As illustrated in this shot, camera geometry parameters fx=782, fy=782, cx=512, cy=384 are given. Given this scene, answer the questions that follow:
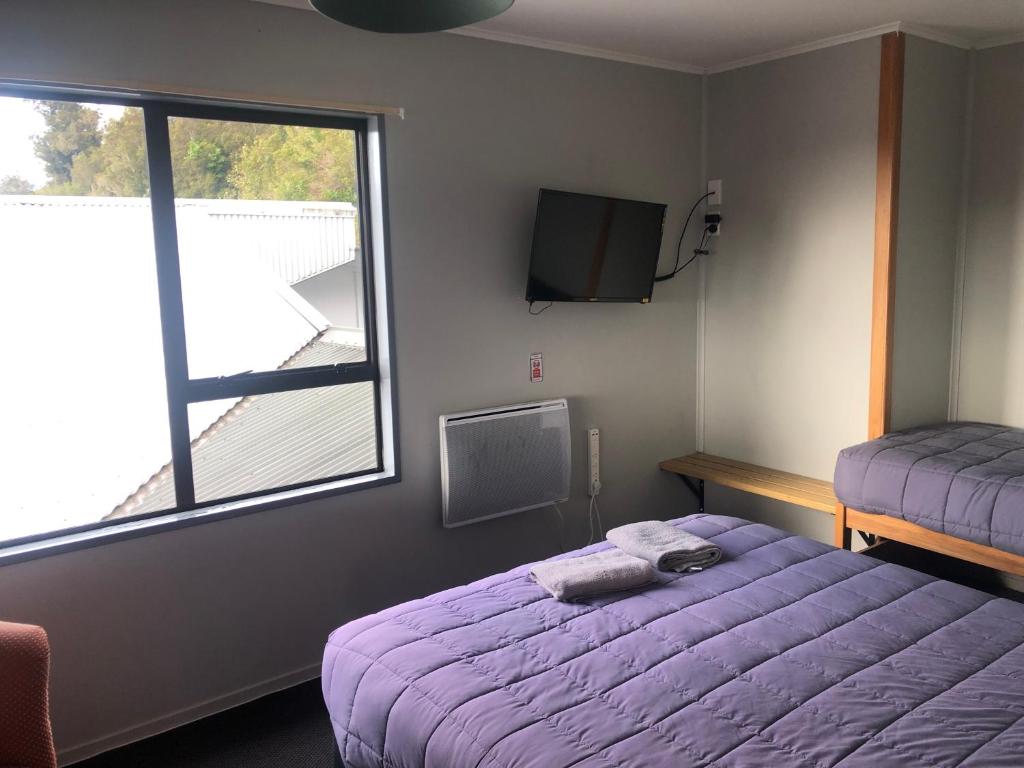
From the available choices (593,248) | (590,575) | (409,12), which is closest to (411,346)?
(593,248)

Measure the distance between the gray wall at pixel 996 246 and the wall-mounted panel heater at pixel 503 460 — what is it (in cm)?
193

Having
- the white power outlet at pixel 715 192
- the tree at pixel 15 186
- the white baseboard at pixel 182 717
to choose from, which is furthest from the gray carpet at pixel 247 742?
the white power outlet at pixel 715 192

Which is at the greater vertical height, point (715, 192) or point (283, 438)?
point (715, 192)

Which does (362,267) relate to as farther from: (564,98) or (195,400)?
(564,98)

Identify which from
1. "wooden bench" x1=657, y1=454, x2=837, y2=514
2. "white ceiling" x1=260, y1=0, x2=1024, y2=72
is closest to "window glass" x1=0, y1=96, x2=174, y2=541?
"white ceiling" x1=260, y1=0, x2=1024, y2=72

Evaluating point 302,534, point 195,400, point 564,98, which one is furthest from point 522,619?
point 564,98

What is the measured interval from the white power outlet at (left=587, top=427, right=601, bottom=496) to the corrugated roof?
1075mm

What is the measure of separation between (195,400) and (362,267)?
819mm

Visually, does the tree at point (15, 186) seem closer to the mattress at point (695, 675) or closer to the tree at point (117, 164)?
the tree at point (117, 164)

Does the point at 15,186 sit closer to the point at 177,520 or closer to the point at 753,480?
the point at 177,520

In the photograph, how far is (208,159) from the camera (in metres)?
2.73

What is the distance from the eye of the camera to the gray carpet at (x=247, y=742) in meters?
2.56

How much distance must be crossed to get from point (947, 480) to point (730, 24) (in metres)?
1.99

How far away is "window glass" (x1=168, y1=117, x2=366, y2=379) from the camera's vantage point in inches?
108
